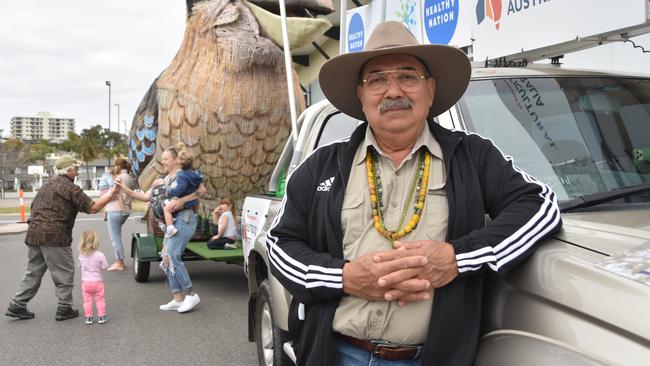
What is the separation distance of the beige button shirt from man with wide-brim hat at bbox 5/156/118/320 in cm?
454

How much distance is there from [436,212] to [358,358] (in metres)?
0.52

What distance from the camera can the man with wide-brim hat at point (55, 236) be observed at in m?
5.71

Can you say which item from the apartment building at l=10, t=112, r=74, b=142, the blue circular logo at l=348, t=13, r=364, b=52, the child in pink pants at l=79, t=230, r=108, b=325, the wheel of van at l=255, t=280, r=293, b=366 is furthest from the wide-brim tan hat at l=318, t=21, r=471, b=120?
the apartment building at l=10, t=112, r=74, b=142

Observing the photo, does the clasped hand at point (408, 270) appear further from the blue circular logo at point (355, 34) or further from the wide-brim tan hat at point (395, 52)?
the blue circular logo at point (355, 34)

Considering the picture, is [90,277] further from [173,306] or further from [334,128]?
[334,128]

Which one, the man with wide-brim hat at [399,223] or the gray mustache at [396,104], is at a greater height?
the gray mustache at [396,104]

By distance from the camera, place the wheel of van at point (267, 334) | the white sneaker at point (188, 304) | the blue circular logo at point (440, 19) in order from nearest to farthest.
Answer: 1. the wheel of van at point (267, 334)
2. the blue circular logo at point (440, 19)
3. the white sneaker at point (188, 304)

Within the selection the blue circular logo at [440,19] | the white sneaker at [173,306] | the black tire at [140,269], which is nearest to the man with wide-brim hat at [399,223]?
the blue circular logo at [440,19]

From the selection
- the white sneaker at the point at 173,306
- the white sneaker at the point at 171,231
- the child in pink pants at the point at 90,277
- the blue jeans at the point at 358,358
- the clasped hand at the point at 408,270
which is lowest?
the white sneaker at the point at 173,306

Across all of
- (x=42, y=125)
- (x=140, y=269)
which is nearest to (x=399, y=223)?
(x=140, y=269)

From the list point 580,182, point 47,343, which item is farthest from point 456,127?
point 47,343

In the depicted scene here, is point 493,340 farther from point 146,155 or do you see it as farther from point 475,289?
point 146,155

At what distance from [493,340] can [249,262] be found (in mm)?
2383

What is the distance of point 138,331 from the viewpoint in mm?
5359
